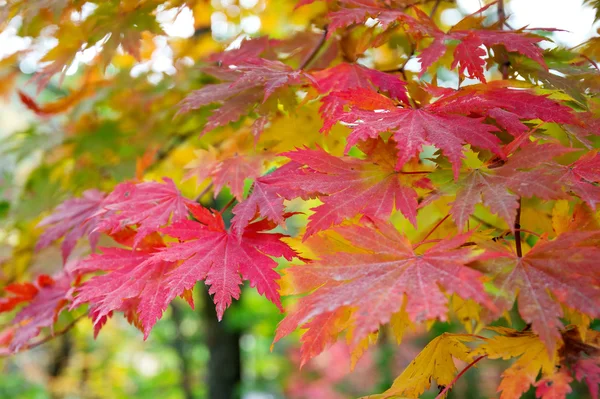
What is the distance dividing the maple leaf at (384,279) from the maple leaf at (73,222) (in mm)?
674

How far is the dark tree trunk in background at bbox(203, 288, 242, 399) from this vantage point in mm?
3684

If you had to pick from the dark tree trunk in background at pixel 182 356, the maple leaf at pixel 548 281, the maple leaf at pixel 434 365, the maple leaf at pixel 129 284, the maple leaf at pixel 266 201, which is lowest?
the dark tree trunk in background at pixel 182 356

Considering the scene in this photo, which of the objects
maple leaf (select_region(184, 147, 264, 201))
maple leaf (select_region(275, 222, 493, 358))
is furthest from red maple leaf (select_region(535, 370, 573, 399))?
maple leaf (select_region(184, 147, 264, 201))

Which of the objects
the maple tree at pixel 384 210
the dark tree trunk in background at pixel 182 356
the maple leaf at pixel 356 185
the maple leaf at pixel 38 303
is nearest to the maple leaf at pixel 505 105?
the maple tree at pixel 384 210

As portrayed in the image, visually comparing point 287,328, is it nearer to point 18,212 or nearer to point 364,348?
point 364,348

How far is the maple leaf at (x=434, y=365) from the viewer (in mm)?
920

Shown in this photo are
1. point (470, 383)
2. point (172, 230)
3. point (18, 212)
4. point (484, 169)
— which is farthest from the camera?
point (470, 383)

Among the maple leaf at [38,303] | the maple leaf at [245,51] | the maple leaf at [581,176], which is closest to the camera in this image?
the maple leaf at [581,176]

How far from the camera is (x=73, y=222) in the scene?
4.18 ft

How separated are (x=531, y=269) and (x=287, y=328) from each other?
41 cm

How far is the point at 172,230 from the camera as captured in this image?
0.93m

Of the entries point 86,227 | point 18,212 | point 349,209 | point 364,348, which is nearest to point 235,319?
point 18,212

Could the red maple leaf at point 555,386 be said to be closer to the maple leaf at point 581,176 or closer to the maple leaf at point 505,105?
the maple leaf at point 581,176

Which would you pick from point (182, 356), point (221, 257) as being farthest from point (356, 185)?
point (182, 356)
